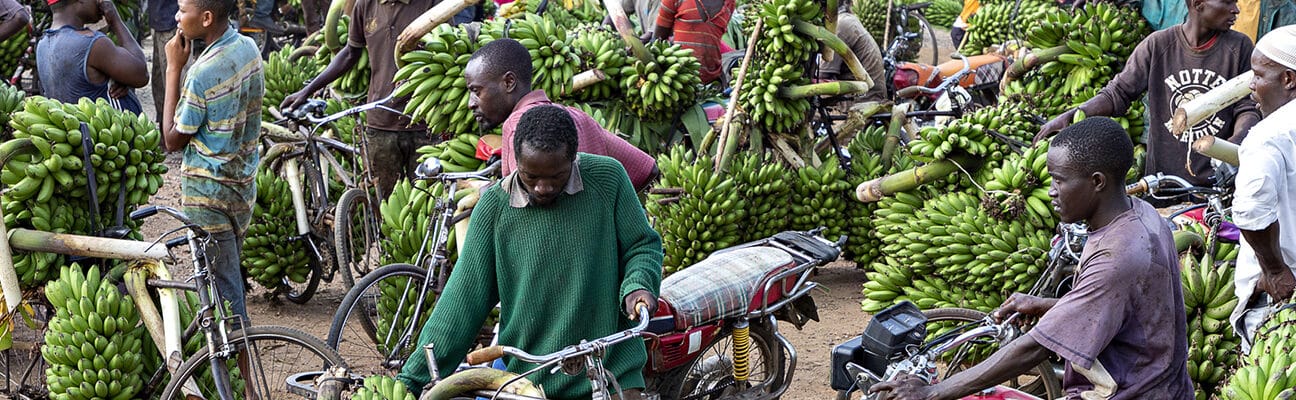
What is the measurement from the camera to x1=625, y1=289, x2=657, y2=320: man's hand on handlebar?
3564 millimetres

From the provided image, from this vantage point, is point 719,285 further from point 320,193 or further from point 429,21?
point 320,193

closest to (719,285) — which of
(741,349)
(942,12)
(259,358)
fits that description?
(741,349)

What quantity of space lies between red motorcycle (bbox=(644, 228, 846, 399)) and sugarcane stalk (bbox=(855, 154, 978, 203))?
3.63ft

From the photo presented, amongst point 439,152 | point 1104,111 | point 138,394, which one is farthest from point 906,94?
point 138,394

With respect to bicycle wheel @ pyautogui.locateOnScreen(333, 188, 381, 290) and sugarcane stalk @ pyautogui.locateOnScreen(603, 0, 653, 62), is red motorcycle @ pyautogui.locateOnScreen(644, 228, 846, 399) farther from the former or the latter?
bicycle wheel @ pyautogui.locateOnScreen(333, 188, 381, 290)

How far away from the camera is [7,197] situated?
4.97 meters

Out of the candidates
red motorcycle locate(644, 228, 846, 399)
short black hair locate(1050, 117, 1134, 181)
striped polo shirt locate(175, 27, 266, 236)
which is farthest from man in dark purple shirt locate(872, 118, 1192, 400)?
striped polo shirt locate(175, 27, 266, 236)

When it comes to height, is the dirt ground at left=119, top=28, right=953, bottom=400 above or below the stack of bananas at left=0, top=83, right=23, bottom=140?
below

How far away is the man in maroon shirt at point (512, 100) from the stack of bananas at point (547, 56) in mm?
1981

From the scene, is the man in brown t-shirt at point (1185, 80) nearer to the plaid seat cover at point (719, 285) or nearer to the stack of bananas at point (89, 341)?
the plaid seat cover at point (719, 285)

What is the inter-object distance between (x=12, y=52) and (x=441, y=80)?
5.22m

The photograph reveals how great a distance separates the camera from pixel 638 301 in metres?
3.59

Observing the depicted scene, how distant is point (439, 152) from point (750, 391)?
210 centimetres

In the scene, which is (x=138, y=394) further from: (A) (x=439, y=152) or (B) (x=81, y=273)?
(A) (x=439, y=152)
